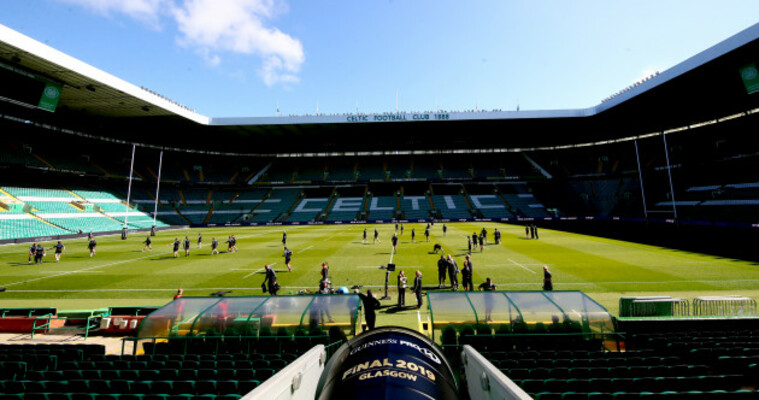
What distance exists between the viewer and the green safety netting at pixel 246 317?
7.26 m

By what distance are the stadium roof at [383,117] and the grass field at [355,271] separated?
1854 cm

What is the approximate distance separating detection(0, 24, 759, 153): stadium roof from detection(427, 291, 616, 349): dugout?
119ft

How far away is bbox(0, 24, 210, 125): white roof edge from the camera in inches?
989

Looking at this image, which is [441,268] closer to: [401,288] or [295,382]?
[401,288]

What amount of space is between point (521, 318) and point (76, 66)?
43.2 metres

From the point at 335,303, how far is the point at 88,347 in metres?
5.97

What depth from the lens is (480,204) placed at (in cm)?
5759

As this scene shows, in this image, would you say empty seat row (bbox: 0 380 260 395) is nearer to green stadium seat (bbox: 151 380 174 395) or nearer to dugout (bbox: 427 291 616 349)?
green stadium seat (bbox: 151 380 174 395)

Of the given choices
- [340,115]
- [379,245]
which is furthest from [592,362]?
[340,115]

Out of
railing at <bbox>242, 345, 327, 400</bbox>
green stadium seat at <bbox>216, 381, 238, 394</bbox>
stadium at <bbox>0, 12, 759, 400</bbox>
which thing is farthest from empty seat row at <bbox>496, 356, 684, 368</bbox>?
green stadium seat at <bbox>216, 381, 238, 394</bbox>

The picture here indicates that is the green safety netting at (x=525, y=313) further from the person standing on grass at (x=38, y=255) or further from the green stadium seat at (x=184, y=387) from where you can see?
the person standing on grass at (x=38, y=255)

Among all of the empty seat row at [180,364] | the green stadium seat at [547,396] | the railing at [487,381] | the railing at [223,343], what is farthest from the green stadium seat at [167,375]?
the green stadium seat at [547,396]

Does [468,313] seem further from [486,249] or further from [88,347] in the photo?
[486,249]

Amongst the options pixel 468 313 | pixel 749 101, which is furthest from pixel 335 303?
pixel 749 101
